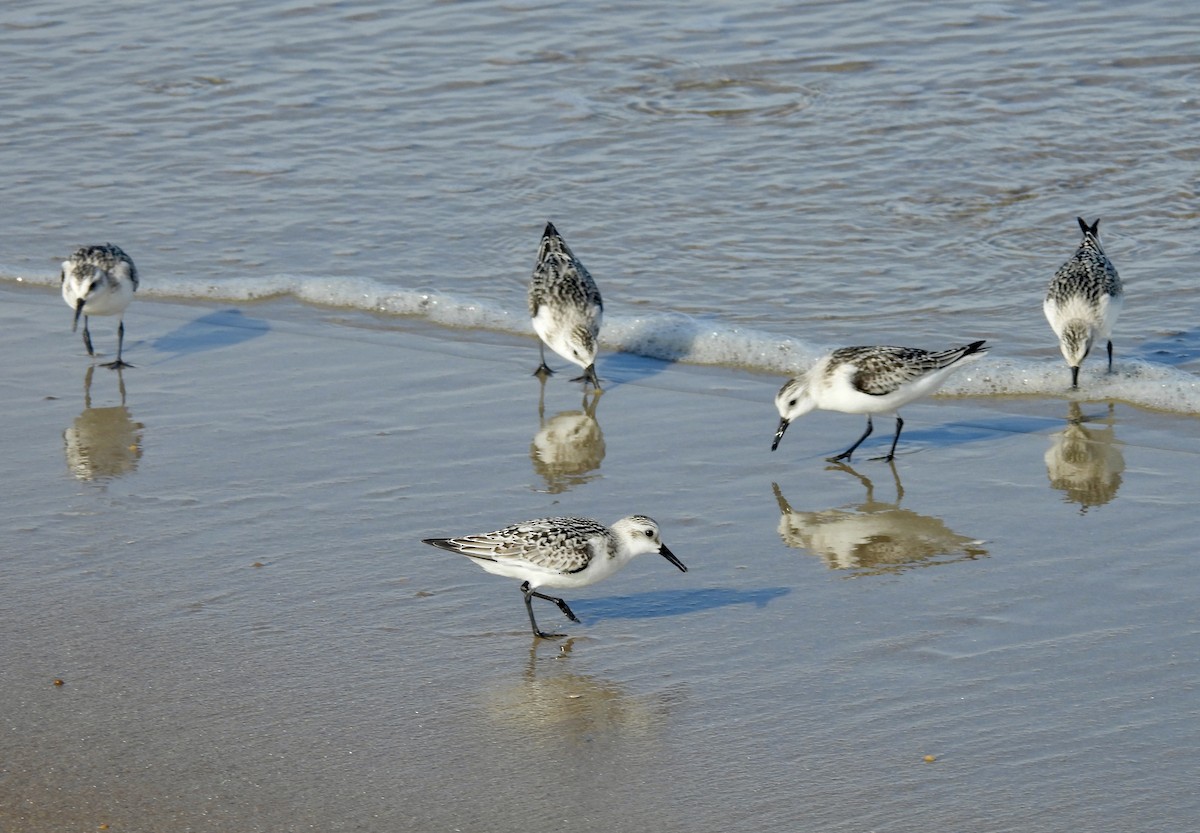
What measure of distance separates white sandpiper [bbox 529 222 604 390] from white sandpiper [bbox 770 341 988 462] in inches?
66.2

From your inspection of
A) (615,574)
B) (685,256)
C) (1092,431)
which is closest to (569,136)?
(685,256)

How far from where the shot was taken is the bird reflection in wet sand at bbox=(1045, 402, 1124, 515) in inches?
307

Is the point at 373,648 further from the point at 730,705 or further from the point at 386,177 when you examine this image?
the point at 386,177

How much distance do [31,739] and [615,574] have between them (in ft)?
8.01

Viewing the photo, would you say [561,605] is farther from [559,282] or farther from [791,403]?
[559,282]

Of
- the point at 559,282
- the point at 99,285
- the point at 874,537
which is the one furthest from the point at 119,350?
the point at 874,537

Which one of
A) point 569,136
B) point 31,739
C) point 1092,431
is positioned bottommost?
point 31,739

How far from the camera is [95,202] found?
560 inches

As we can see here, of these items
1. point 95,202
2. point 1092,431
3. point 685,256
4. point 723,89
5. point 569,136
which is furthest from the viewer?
point 723,89

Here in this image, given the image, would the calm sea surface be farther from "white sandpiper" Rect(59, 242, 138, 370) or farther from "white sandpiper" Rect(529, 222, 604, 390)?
"white sandpiper" Rect(59, 242, 138, 370)

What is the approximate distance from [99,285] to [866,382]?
4.91m

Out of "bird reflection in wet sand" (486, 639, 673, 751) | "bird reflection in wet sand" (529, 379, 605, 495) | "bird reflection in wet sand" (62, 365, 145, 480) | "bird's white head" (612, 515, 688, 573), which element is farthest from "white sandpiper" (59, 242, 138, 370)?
"bird reflection in wet sand" (486, 639, 673, 751)

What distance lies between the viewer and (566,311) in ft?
32.7

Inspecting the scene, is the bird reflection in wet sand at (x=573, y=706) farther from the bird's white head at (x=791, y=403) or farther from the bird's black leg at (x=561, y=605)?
the bird's white head at (x=791, y=403)
